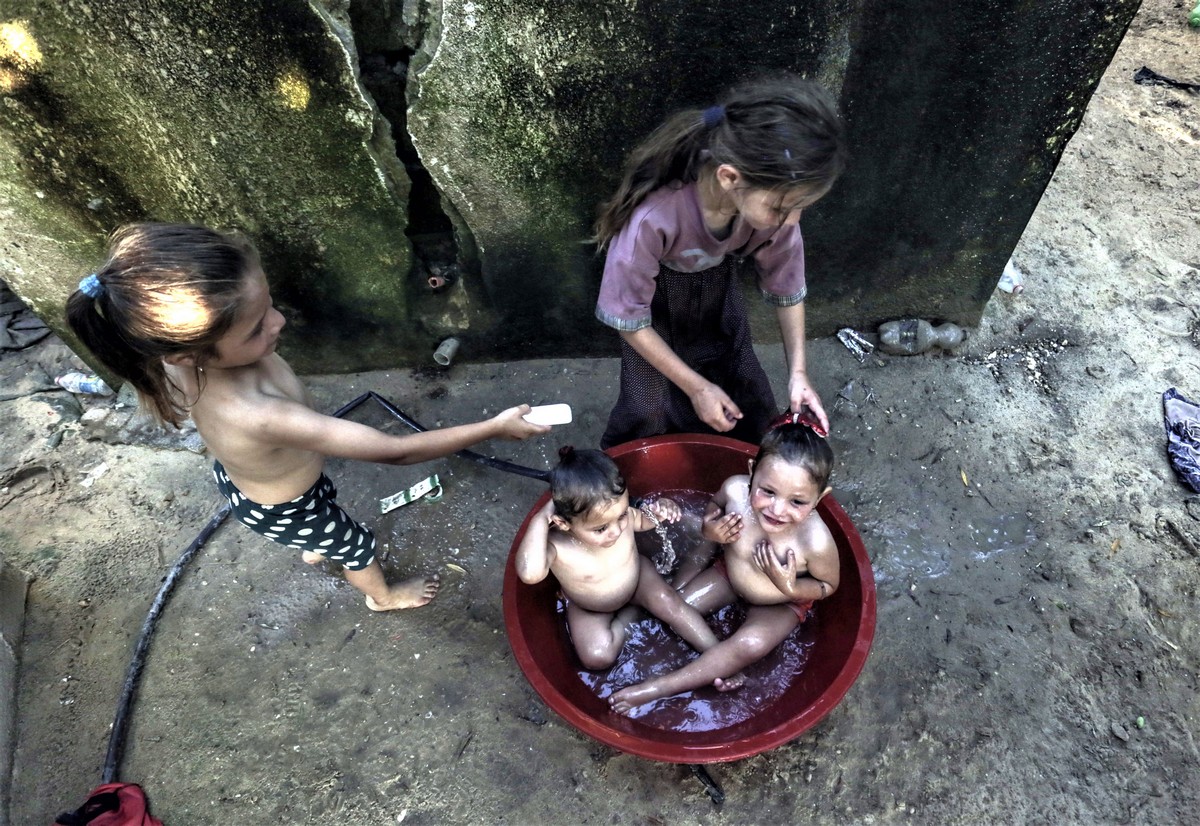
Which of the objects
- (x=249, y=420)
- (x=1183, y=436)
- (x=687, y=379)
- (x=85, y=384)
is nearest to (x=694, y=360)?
(x=687, y=379)

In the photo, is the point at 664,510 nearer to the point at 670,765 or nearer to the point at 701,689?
the point at 701,689

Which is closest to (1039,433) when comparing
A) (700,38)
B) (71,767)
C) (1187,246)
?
(1187,246)

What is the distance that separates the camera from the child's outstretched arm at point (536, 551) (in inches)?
80.7

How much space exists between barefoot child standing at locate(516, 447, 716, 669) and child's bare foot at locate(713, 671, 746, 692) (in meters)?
0.12

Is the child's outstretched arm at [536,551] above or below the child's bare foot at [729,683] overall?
above

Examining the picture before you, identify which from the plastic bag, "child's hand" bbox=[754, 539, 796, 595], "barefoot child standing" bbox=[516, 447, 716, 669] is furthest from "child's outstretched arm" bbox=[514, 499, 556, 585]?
the plastic bag

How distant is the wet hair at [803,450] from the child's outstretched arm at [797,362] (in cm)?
17

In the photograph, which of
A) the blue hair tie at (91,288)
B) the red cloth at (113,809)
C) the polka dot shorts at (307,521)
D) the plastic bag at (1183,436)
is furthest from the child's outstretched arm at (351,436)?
the plastic bag at (1183,436)

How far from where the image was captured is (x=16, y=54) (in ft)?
6.91

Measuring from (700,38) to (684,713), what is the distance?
210cm

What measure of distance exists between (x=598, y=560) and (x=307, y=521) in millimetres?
876

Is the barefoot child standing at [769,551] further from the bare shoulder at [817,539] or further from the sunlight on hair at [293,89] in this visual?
the sunlight on hair at [293,89]

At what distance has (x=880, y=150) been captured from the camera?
2545 mm

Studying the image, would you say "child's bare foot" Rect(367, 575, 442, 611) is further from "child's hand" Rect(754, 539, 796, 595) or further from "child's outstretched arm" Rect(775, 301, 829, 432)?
"child's outstretched arm" Rect(775, 301, 829, 432)
